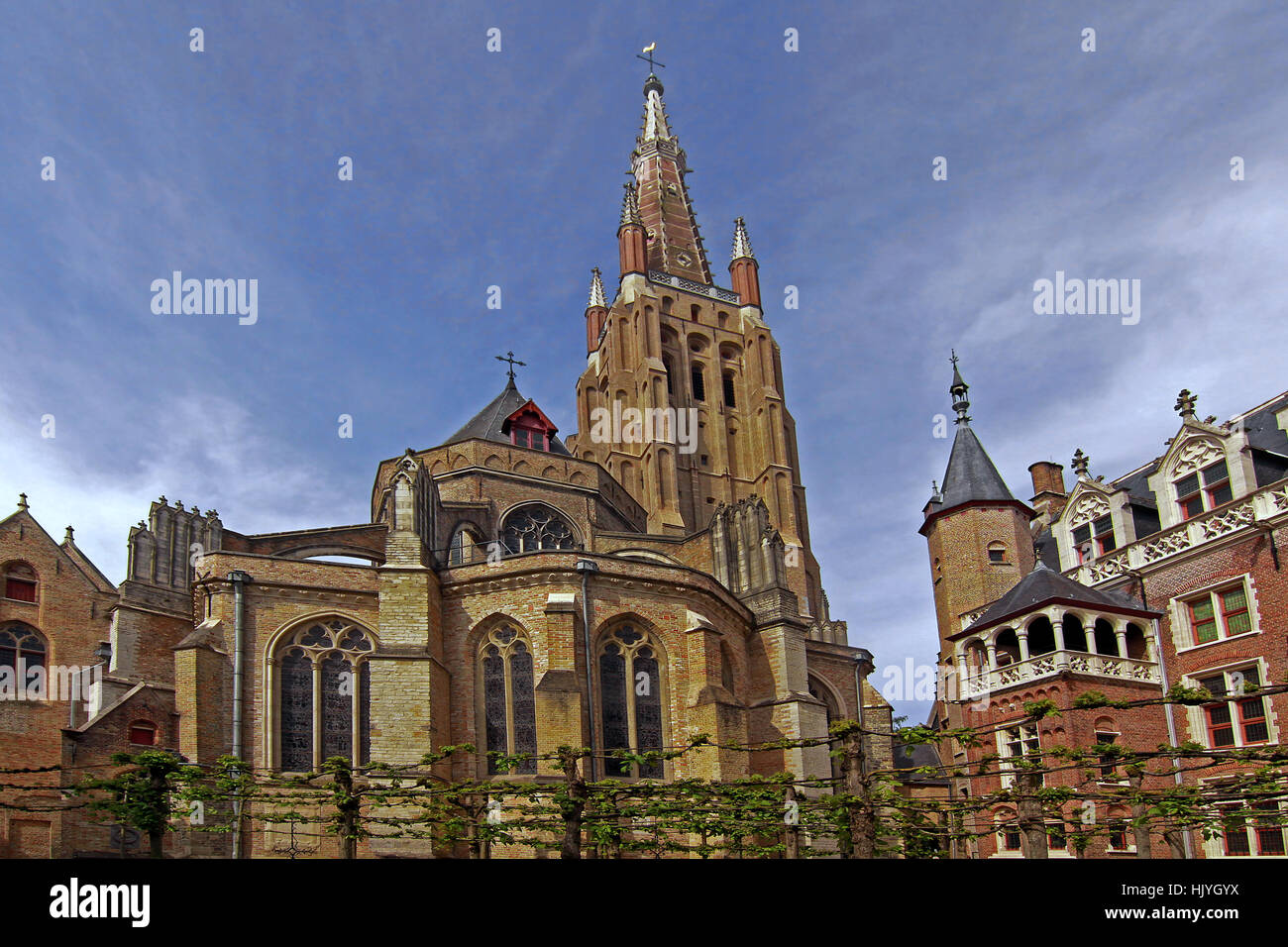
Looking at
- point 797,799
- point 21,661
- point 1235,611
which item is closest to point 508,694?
point 797,799

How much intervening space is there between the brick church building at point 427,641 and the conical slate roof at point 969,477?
6.47 m

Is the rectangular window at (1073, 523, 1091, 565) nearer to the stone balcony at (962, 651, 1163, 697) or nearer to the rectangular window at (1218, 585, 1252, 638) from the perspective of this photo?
Answer: the stone balcony at (962, 651, 1163, 697)

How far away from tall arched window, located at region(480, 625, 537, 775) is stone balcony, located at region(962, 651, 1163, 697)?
471 inches

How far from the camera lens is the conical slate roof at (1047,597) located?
2738 centimetres

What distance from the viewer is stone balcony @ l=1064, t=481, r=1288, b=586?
24922 mm

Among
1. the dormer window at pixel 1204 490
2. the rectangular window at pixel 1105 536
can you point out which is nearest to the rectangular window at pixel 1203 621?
the dormer window at pixel 1204 490

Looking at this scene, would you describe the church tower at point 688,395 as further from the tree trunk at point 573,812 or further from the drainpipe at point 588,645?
the tree trunk at point 573,812

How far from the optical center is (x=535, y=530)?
40156 millimetres

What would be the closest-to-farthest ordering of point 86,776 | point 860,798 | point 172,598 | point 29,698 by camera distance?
1. point 860,798
2. point 86,776
3. point 172,598
4. point 29,698

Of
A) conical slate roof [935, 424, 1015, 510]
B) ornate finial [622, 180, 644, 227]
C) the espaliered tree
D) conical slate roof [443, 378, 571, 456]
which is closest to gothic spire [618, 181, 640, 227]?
ornate finial [622, 180, 644, 227]
